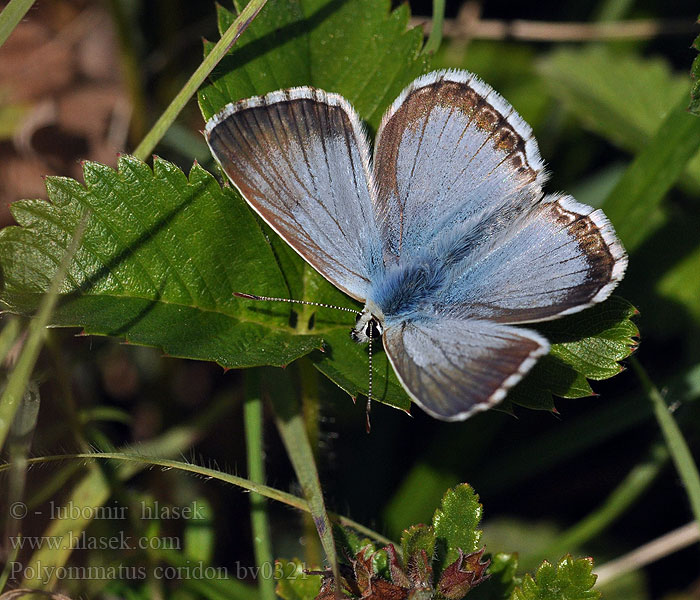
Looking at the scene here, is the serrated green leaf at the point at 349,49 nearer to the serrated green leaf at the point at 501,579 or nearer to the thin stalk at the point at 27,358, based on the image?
the thin stalk at the point at 27,358

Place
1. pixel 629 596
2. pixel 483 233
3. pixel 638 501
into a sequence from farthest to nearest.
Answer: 1. pixel 638 501
2. pixel 629 596
3. pixel 483 233

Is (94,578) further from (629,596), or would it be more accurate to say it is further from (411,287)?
(629,596)

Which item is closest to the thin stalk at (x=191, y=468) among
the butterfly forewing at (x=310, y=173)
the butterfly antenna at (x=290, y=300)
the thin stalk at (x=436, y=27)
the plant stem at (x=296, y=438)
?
the plant stem at (x=296, y=438)

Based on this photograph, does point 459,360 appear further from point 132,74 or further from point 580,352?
point 132,74

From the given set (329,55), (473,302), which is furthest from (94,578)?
(329,55)

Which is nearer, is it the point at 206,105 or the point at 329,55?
the point at 206,105

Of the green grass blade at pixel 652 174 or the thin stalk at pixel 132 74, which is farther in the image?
the thin stalk at pixel 132 74
